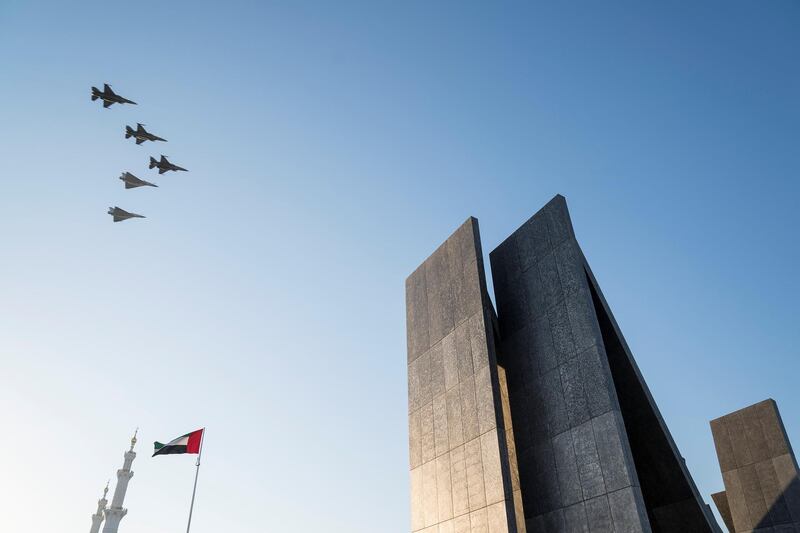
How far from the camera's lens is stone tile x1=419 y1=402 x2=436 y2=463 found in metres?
15.0

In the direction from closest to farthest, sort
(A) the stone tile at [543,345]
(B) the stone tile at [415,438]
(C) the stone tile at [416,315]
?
(A) the stone tile at [543,345]
(B) the stone tile at [415,438]
(C) the stone tile at [416,315]

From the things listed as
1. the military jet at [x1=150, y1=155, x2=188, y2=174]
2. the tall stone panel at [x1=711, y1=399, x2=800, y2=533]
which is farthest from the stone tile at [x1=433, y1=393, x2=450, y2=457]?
the military jet at [x1=150, y1=155, x2=188, y2=174]

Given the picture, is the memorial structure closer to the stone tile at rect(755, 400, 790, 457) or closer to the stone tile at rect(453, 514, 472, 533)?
the stone tile at rect(453, 514, 472, 533)

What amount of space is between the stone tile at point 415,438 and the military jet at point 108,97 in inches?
661

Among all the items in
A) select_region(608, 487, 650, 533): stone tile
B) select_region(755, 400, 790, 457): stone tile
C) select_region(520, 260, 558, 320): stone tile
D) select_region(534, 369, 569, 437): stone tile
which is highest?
select_region(520, 260, 558, 320): stone tile

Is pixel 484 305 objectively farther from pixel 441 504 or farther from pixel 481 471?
pixel 441 504

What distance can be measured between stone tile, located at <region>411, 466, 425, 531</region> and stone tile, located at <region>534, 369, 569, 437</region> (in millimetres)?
4153

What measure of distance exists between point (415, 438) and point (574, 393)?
5.33 metres

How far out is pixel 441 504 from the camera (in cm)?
1389

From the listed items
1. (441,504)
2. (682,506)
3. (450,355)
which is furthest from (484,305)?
(682,506)

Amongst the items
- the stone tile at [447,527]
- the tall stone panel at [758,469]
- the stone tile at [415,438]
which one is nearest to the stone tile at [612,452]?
the stone tile at [447,527]

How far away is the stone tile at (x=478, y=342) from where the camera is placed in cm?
1384

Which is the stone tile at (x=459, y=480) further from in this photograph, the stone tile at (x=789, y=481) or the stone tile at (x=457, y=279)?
the stone tile at (x=789, y=481)

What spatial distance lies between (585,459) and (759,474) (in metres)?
13.0
